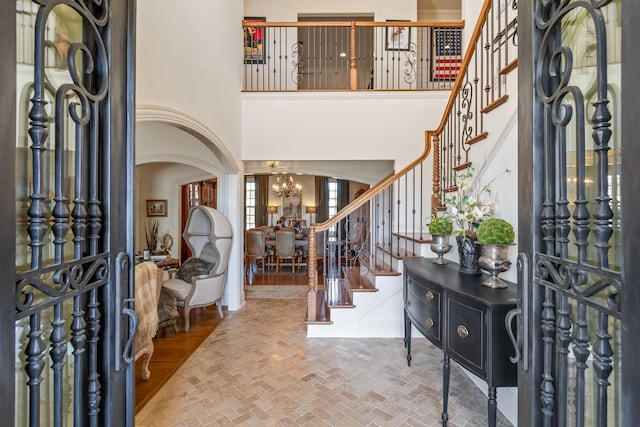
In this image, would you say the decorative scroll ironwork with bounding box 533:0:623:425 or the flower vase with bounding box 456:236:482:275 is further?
the flower vase with bounding box 456:236:482:275

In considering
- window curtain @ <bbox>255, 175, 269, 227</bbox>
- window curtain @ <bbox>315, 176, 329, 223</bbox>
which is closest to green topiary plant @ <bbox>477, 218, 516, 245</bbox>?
window curtain @ <bbox>315, 176, 329, 223</bbox>

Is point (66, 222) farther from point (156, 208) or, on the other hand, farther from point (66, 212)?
point (156, 208)

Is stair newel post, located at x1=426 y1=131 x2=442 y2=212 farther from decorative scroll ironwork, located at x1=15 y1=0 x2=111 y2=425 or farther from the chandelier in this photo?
the chandelier

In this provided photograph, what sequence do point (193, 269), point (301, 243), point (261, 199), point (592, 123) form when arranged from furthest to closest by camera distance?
point (261, 199)
point (301, 243)
point (193, 269)
point (592, 123)

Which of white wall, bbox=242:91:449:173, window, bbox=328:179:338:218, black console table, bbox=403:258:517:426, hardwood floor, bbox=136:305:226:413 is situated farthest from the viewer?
window, bbox=328:179:338:218

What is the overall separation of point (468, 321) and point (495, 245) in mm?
506

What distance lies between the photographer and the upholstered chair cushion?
4220 mm

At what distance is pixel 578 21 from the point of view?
976 mm

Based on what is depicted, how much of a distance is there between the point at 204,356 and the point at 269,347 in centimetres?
67

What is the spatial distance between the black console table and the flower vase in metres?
0.08

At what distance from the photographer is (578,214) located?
90 centimetres

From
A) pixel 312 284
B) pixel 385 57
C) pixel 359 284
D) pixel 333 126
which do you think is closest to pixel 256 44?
pixel 385 57

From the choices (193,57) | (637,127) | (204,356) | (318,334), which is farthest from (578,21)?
(204,356)

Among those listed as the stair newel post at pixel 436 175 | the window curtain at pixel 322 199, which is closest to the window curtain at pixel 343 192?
the window curtain at pixel 322 199
